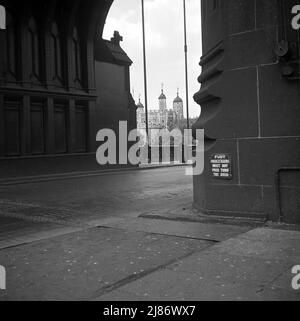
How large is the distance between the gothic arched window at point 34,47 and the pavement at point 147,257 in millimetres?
14551

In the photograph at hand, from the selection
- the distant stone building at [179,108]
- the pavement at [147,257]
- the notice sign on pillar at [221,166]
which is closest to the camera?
the pavement at [147,257]

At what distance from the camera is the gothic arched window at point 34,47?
22.5 meters

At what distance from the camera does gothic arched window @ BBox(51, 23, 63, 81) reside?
77.4 ft

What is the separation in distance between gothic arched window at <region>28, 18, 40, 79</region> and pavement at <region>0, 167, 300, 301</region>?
47.7 feet

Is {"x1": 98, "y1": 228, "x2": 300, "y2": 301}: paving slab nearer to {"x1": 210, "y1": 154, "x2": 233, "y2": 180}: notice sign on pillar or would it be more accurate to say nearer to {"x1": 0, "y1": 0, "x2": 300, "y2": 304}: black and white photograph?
{"x1": 0, "y1": 0, "x2": 300, "y2": 304}: black and white photograph

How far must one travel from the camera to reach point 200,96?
8859 millimetres

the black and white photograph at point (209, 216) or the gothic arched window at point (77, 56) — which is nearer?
the black and white photograph at point (209, 216)

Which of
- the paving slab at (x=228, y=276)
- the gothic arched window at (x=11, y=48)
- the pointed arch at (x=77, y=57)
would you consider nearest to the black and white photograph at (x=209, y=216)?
the paving slab at (x=228, y=276)

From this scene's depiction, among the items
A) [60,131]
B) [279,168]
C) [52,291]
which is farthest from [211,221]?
[60,131]

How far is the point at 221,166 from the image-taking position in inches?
320

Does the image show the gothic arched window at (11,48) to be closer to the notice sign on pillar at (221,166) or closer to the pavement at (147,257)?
the pavement at (147,257)

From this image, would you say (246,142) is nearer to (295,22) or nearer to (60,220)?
(295,22)

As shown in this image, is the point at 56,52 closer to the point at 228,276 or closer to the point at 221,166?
the point at 221,166
